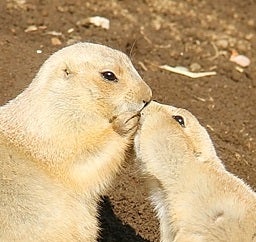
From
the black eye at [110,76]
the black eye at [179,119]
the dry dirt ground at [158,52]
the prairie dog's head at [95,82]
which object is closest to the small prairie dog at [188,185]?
the black eye at [179,119]

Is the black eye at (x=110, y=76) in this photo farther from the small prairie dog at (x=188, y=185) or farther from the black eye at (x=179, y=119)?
the black eye at (x=179, y=119)

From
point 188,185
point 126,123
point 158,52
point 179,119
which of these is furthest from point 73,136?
point 158,52

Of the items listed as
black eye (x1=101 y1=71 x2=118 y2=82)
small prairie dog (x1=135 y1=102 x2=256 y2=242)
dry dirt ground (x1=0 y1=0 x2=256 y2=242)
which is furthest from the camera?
dry dirt ground (x1=0 y1=0 x2=256 y2=242)

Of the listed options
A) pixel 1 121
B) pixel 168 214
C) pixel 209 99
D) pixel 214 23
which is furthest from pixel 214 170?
pixel 214 23

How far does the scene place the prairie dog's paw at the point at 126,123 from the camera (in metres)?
6.07

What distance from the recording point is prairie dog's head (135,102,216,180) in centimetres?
607

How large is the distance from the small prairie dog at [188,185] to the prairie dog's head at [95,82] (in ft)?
0.55

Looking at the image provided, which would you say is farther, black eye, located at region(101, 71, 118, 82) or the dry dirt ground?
the dry dirt ground

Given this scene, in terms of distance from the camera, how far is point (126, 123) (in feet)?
20.0

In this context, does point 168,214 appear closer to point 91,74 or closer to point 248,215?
point 248,215

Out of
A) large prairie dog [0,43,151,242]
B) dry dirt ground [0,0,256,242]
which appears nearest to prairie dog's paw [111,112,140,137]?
large prairie dog [0,43,151,242]

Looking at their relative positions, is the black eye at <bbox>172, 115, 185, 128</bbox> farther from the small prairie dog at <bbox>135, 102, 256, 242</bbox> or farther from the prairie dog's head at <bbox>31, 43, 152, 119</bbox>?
the prairie dog's head at <bbox>31, 43, 152, 119</bbox>

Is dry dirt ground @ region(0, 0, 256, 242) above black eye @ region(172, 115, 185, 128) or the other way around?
the other way around

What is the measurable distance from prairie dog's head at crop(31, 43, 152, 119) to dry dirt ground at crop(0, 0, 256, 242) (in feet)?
3.97
